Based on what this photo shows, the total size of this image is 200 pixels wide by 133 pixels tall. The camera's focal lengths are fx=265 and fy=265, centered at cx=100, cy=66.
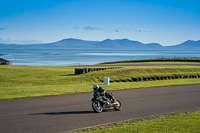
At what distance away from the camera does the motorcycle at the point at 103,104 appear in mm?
13750

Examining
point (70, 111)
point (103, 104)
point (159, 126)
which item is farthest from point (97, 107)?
point (159, 126)

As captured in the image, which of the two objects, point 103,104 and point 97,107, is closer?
point 97,107

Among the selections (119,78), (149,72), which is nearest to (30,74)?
(119,78)

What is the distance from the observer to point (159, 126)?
10.8 meters

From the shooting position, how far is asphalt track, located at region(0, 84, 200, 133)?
10922 millimetres

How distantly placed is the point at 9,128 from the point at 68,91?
35.3 feet

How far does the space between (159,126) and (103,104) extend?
3967mm

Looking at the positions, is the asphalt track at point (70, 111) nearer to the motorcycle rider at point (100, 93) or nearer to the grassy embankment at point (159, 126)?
the motorcycle rider at point (100, 93)

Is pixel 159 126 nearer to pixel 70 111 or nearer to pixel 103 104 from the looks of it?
pixel 103 104

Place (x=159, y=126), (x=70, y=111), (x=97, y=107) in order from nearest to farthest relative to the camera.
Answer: (x=159, y=126) → (x=97, y=107) → (x=70, y=111)

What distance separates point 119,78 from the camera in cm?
3109

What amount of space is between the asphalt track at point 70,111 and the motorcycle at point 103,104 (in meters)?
0.26

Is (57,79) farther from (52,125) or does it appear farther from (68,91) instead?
(52,125)

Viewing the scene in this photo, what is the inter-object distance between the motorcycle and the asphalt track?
10.2 inches
